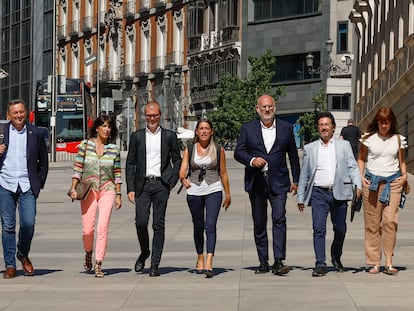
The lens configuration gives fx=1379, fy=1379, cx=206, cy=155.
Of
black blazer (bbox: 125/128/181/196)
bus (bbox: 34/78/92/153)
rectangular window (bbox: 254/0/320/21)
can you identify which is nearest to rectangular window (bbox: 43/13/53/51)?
rectangular window (bbox: 254/0/320/21)

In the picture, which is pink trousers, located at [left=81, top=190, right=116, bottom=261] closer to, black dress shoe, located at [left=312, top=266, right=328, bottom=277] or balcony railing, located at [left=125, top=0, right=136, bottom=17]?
black dress shoe, located at [left=312, top=266, right=328, bottom=277]

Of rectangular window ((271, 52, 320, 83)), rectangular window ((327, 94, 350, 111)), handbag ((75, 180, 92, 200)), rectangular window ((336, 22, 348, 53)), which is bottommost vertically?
handbag ((75, 180, 92, 200))

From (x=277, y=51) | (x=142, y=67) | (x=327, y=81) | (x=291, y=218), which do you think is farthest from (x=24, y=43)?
(x=291, y=218)

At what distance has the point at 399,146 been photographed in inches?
556

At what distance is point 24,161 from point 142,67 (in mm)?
76735

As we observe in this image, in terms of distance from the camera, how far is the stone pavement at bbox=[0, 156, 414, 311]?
1134 centimetres

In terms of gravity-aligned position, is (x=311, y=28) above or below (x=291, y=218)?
above

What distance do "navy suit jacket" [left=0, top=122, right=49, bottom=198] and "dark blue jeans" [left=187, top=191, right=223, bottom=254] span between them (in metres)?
1.51

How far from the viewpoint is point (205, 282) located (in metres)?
13.1

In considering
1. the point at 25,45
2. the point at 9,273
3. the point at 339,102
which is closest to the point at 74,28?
the point at 25,45

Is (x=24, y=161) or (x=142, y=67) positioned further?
(x=142, y=67)

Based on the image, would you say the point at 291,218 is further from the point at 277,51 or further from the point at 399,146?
the point at 277,51

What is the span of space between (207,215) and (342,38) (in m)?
62.5

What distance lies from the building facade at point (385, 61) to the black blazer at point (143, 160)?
22.9m
